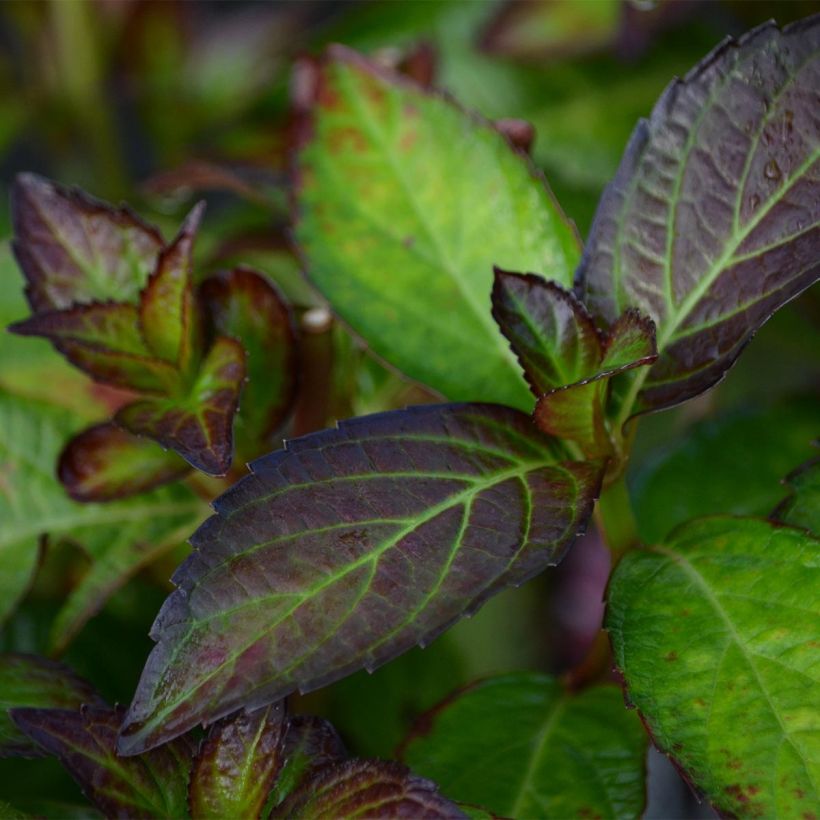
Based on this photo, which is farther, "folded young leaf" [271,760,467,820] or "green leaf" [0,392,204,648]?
"green leaf" [0,392,204,648]

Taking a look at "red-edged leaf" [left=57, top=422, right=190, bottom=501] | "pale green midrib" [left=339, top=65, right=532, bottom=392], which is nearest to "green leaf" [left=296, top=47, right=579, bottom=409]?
"pale green midrib" [left=339, top=65, right=532, bottom=392]

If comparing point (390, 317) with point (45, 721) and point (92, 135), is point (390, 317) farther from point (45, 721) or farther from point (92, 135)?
point (92, 135)

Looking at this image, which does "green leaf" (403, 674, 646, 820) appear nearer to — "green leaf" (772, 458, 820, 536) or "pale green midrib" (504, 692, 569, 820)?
"pale green midrib" (504, 692, 569, 820)

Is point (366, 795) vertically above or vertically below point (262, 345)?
below

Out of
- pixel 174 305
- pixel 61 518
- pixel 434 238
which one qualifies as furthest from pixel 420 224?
pixel 61 518

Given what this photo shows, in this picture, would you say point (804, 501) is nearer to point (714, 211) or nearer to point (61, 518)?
point (714, 211)

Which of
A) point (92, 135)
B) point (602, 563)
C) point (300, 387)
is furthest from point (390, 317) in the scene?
point (92, 135)

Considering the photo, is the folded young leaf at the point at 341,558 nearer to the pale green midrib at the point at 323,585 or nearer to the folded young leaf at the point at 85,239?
the pale green midrib at the point at 323,585
